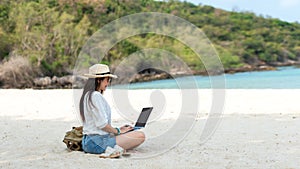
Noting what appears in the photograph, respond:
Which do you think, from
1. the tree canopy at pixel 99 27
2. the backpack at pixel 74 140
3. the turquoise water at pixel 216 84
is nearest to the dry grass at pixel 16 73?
the tree canopy at pixel 99 27

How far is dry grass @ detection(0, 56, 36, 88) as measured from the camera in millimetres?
33875

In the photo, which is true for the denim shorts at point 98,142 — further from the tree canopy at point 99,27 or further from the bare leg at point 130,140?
the tree canopy at point 99,27

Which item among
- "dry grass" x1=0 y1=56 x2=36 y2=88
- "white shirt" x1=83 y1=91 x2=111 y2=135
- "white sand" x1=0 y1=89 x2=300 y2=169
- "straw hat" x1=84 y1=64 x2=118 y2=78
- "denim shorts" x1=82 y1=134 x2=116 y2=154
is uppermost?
"straw hat" x1=84 y1=64 x2=118 y2=78

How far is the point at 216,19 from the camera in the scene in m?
73.9

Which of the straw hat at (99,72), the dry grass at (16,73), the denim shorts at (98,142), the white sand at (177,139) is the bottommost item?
the dry grass at (16,73)

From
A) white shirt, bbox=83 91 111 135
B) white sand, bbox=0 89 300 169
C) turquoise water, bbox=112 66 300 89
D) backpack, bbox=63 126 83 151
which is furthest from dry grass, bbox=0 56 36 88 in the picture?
white shirt, bbox=83 91 111 135

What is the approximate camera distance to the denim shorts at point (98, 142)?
550 centimetres

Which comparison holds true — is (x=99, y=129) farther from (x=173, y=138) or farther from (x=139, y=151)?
(x=173, y=138)

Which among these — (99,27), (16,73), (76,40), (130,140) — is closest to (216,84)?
(130,140)

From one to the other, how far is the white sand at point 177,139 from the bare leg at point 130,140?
115mm

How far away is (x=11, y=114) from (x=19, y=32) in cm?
3357

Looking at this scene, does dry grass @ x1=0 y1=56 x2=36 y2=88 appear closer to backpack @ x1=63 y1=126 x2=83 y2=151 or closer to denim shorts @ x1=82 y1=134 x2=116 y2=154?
backpack @ x1=63 y1=126 x2=83 y2=151

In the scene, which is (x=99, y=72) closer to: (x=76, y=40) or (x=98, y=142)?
(x=98, y=142)

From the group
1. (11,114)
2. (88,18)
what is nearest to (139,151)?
(11,114)
